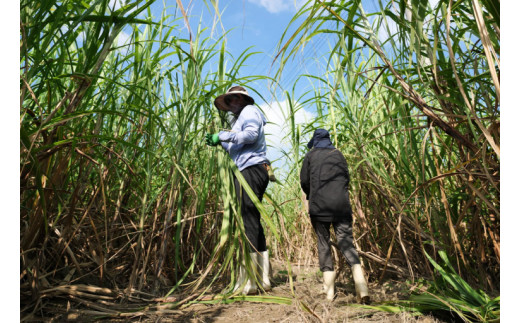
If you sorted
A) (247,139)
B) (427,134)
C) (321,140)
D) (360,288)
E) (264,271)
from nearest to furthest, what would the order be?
1. (427,134)
2. (360,288)
3. (247,139)
4. (264,271)
5. (321,140)

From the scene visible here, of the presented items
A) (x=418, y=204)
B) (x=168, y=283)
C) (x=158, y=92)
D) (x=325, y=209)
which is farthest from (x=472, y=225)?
(x=158, y=92)

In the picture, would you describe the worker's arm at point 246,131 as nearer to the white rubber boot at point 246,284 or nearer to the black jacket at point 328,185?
the black jacket at point 328,185

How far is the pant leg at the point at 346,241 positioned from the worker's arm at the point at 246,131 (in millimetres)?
830

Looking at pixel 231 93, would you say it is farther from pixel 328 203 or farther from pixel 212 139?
pixel 328 203

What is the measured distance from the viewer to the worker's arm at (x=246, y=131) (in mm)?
2206

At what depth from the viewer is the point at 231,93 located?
2342mm

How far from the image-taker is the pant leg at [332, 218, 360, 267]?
2283mm

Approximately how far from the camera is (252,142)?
91.7 inches

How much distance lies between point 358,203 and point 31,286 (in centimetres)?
200

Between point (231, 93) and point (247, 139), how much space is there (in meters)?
0.34

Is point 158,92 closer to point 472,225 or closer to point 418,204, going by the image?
point 418,204

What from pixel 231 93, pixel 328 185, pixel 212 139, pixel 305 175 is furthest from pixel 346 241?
pixel 231 93

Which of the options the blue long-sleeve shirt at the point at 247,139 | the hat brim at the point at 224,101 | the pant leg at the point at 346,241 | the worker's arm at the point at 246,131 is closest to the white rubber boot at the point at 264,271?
the pant leg at the point at 346,241

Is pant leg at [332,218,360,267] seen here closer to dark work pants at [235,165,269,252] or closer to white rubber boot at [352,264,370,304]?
white rubber boot at [352,264,370,304]
